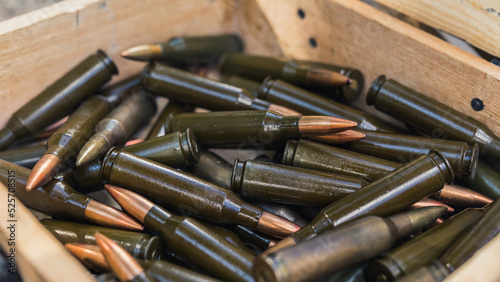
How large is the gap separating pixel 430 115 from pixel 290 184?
898 mm

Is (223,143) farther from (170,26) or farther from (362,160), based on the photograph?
(170,26)

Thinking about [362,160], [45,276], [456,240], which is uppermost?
[362,160]

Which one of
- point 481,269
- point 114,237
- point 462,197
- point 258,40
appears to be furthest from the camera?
point 258,40

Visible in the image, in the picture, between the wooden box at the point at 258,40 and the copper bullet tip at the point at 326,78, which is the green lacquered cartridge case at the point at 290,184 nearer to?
the copper bullet tip at the point at 326,78

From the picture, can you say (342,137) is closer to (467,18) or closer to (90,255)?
(467,18)

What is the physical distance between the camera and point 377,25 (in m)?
2.63

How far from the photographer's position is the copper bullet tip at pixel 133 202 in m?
1.97

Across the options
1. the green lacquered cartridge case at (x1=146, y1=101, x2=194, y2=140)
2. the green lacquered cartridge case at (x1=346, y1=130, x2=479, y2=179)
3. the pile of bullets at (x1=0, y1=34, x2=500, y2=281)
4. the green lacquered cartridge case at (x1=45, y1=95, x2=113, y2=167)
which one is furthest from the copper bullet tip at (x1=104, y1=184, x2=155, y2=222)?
the green lacquered cartridge case at (x1=346, y1=130, x2=479, y2=179)

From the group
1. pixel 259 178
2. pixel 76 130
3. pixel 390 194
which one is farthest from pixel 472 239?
pixel 76 130

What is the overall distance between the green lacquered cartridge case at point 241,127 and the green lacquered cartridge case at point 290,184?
0.21m

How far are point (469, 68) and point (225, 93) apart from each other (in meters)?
1.28

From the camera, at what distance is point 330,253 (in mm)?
1544

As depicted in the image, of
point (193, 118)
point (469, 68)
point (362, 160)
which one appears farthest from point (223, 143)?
point (469, 68)

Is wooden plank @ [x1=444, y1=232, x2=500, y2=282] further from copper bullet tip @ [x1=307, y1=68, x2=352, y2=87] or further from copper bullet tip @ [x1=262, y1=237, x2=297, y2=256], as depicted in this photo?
copper bullet tip @ [x1=307, y1=68, x2=352, y2=87]
